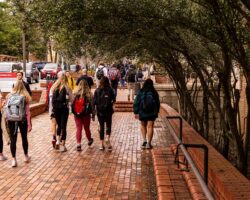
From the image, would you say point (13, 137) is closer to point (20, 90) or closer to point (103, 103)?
point (20, 90)

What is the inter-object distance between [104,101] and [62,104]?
36.0 inches

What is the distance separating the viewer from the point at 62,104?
10766 millimetres

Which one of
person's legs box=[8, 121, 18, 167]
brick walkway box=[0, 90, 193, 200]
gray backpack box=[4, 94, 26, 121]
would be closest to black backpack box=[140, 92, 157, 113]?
brick walkway box=[0, 90, 193, 200]

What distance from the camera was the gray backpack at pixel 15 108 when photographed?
9273 millimetres

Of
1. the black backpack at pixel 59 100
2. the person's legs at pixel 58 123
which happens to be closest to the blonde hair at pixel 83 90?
the black backpack at pixel 59 100

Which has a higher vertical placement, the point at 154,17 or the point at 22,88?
the point at 154,17

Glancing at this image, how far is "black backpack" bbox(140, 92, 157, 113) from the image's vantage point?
36.5ft

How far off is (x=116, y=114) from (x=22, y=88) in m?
10.9

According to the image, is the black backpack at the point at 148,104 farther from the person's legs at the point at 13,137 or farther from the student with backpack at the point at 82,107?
the person's legs at the point at 13,137

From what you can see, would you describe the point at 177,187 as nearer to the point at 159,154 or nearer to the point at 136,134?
the point at 159,154

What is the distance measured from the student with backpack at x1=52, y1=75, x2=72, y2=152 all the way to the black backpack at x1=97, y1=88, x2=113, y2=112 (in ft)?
2.10

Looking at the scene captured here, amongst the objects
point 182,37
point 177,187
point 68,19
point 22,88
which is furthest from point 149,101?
point 177,187

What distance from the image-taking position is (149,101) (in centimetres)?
1114

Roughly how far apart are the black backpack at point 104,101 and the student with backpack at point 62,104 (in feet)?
2.10
